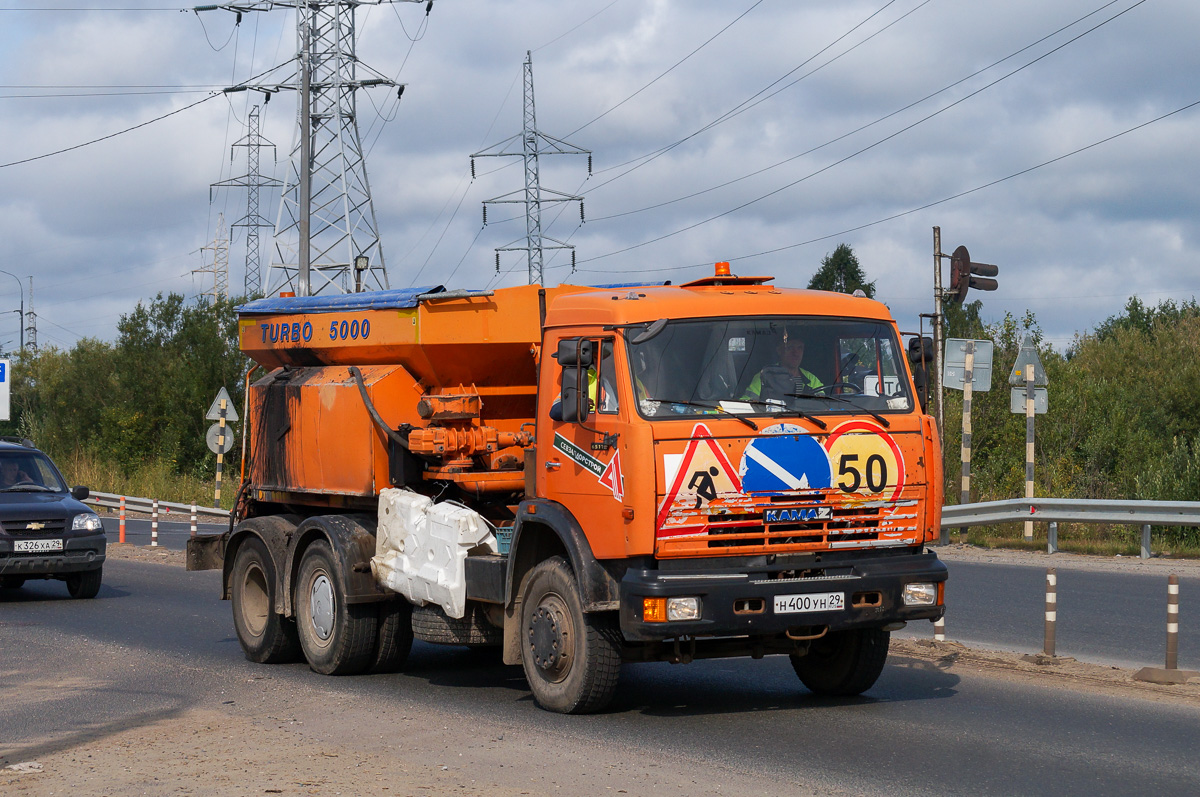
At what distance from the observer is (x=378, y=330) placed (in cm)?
1057

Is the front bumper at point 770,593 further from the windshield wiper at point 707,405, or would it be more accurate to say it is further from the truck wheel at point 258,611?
the truck wheel at point 258,611

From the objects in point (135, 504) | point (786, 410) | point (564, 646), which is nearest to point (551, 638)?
point (564, 646)

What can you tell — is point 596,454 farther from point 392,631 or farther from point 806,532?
point 392,631

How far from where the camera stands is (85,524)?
54.6 ft

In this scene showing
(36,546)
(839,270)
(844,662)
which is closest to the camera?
(844,662)

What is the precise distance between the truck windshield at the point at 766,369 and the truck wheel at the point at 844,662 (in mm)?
1615

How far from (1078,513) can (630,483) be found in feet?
46.8

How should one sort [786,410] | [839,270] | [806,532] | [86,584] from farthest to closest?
1. [839,270]
2. [86,584]
3. [786,410]
4. [806,532]

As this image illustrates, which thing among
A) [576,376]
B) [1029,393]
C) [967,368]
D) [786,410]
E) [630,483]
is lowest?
[630,483]

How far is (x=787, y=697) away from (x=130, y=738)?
4333mm

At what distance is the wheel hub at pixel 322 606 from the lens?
10.7m

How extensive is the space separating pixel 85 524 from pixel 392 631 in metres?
7.72

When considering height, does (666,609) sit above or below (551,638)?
above

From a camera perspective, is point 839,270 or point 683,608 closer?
point 683,608
